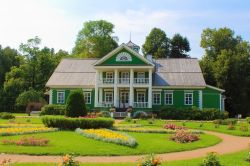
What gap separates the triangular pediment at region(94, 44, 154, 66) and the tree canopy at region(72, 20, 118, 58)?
23.5 meters

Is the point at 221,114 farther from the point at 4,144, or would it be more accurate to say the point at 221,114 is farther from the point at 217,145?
the point at 4,144

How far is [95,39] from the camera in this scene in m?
70.1

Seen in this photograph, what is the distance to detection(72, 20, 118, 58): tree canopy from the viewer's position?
69562mm

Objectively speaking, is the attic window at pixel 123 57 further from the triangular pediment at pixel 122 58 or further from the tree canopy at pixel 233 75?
the tree canopy at pixel 233 75

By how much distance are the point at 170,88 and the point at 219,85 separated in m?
13.1

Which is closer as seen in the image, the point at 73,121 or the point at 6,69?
the point at 73,121

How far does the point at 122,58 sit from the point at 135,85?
3.50 m

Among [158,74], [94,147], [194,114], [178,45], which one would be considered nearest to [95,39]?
[178,45]

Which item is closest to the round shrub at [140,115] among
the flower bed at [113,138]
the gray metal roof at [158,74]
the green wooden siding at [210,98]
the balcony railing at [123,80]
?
the balcony railing at [123,80]

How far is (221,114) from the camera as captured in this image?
133 ft

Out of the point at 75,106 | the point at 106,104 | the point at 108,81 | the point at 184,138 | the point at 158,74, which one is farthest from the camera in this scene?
the point at 158,74

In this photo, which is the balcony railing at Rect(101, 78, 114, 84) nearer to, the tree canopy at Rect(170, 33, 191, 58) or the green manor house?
the green manor house

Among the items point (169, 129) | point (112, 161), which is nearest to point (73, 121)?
point (169, 129)

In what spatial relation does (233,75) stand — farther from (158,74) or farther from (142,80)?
(142,80)
